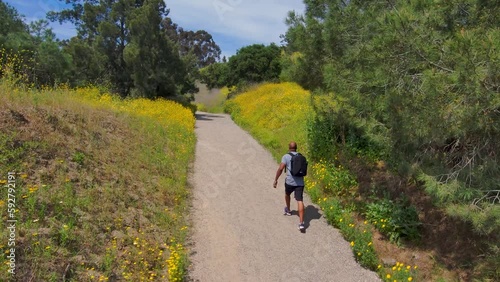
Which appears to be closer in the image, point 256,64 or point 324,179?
point 324,179

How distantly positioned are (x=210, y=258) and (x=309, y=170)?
462 centimetres

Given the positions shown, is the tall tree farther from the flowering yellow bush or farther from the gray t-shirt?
the gray t-shirt

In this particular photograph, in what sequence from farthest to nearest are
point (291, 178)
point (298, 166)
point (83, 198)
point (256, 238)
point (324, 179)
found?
point (324, 179)
point (291, 178)
point (298, 166)
point (256, 238)
point (83, 198)

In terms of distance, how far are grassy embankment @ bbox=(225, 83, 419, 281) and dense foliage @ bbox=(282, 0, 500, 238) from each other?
1.38m

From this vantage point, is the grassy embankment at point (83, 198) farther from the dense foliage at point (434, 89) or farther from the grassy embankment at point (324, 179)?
the dense foliage at point (434, 89)

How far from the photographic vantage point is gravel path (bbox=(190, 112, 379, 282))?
4.92 meters

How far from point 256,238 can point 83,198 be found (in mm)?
2965

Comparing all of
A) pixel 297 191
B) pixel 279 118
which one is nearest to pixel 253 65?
pixel 279 118

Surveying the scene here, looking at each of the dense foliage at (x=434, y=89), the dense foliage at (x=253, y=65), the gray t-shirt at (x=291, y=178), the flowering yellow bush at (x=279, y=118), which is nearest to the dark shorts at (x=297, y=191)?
the gray t-shirt at (x=291, y=178)

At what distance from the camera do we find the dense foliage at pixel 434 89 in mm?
3713

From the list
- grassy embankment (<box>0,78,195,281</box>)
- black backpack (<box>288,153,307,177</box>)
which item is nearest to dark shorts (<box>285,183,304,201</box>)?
black backpack (<box>288,153,307,177</box>)

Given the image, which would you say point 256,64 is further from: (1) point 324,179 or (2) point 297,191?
(2) point 297,191

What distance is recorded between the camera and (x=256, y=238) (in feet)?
Answer: 19.1

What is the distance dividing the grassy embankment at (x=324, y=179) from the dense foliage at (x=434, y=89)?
138 cm
